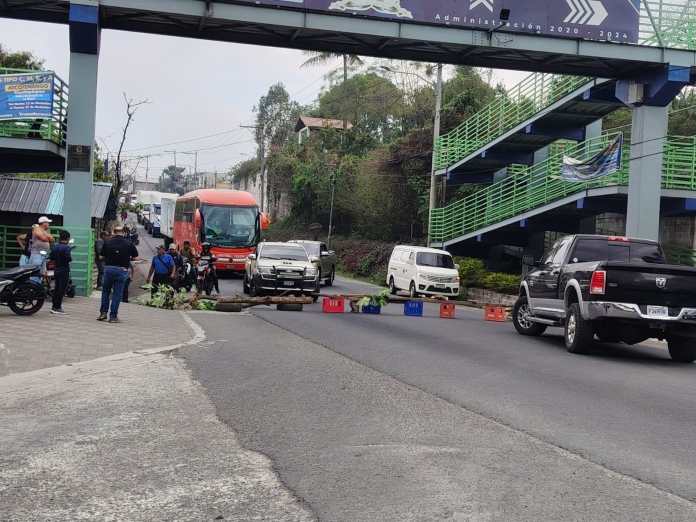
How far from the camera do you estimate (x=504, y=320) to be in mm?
21250

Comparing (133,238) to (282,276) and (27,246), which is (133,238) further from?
(282,276)

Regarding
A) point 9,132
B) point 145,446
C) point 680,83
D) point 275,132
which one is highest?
point 275,132

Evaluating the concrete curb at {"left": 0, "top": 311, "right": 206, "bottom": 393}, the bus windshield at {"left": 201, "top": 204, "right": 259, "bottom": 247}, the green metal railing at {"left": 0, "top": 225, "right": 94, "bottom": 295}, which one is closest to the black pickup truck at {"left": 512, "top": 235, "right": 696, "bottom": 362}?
the concrete curb at {"left": 0, "top": 311, "right": 206, "bottom": 393}

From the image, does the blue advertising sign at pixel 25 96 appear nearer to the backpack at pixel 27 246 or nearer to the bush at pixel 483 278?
the backpack at pixel 27 246

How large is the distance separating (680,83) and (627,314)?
14.2 meters

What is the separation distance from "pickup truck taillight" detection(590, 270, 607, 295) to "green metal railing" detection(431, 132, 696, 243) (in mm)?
13580

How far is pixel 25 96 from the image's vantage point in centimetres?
2205

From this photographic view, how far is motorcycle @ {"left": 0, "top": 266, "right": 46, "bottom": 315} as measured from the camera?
49.8 feet

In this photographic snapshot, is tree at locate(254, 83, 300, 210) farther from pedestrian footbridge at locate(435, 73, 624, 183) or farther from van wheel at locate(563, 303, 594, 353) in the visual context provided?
van wheel at locate(563, 303, 594, 353)

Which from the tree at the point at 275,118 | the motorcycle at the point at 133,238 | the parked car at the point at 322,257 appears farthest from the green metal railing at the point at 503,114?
the tree at the point at 275,118

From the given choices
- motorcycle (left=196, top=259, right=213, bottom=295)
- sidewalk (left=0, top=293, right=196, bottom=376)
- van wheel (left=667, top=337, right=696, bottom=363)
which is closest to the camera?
sidewalk (left=0, top=293, right=196, bottom=376)

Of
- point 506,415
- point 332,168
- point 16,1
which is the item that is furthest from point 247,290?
point 332,168

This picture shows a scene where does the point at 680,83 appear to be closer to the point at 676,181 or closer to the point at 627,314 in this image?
the point at 676,181

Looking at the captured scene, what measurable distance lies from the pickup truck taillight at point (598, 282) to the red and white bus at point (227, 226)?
22.7 m
